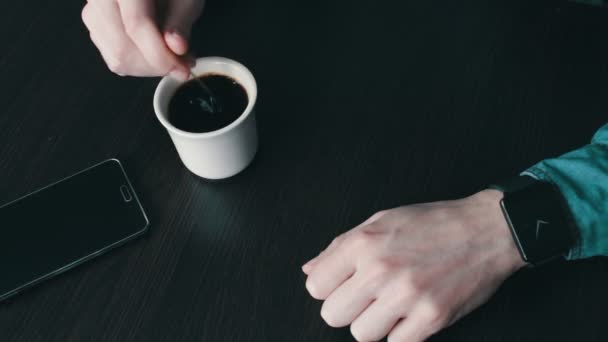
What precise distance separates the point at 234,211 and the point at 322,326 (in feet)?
0.55

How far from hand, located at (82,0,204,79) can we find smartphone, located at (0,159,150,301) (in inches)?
5.1

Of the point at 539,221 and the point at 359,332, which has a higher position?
the point at 539,221

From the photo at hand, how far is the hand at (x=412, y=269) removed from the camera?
1.68ft

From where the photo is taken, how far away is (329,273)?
1.73 ft

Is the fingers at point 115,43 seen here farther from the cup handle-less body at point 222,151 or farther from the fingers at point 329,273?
the fingers at point 329,273

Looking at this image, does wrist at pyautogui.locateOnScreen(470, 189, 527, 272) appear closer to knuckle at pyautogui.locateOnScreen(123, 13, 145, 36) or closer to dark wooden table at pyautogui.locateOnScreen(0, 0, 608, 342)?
dark wooden table at pyautogui.locateOnScreen(0, 0, 608, 342)

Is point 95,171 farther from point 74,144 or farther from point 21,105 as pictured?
point 21,105

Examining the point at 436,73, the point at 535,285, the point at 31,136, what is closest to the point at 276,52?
the point at 436,73

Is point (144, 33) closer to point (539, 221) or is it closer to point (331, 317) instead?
point (331, 317)

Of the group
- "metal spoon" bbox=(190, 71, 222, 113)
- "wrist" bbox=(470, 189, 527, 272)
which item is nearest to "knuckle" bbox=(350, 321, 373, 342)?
"wrist" bbox=(470, 189, 527, 272)

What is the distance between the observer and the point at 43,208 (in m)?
0.59

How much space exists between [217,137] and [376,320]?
0.25 m

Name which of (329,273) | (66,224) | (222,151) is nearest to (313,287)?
(329,273)

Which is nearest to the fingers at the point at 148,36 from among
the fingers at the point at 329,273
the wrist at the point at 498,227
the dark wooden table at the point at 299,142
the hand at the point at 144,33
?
the hand at the point at 144,33
